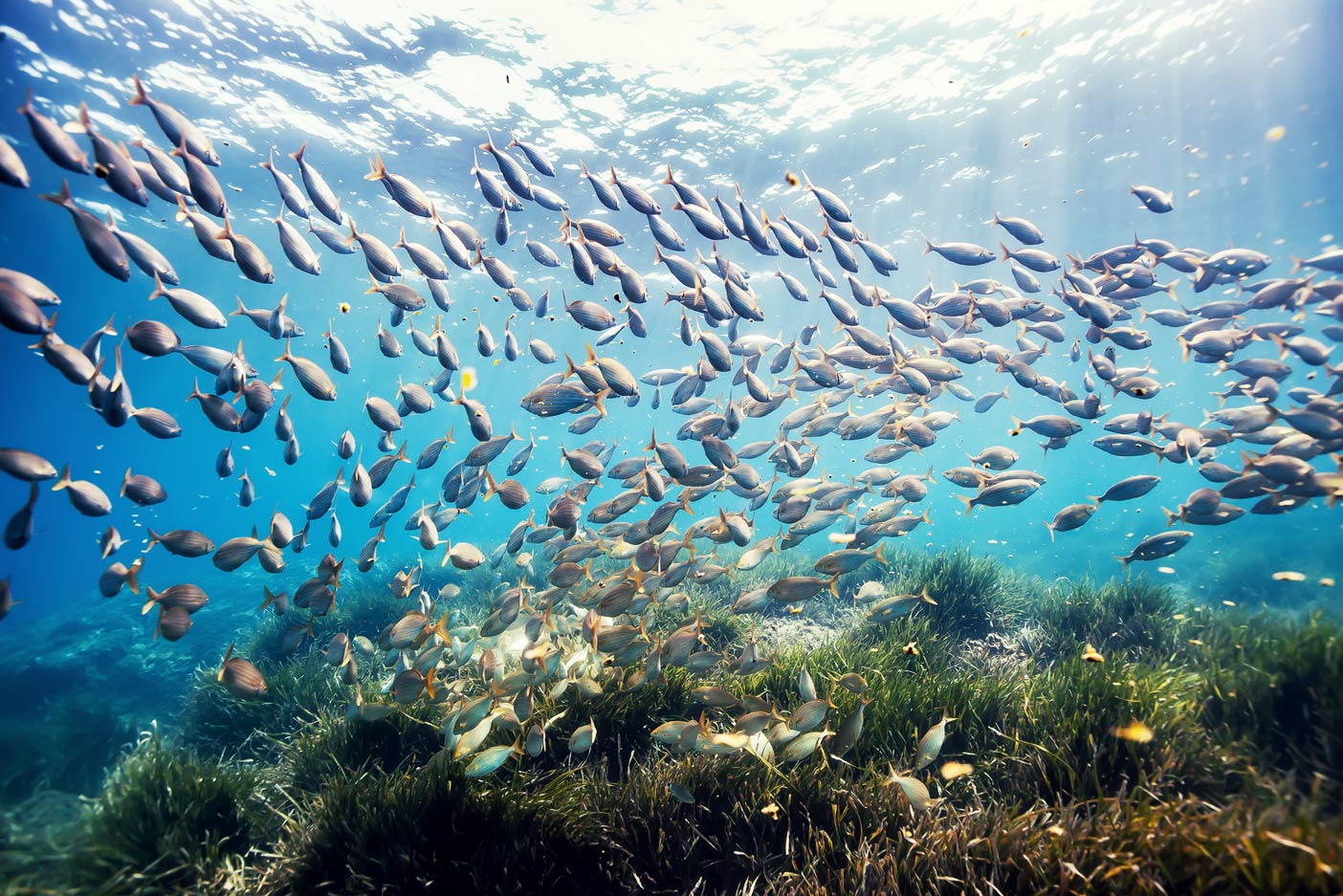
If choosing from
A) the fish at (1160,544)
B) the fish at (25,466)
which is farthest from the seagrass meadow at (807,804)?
the fish at (25,466)

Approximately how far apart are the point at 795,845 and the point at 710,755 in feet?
2.94

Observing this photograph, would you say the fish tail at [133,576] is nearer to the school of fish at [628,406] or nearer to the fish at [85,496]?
the school of fish at [628,406]

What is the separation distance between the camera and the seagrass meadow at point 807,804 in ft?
9.92

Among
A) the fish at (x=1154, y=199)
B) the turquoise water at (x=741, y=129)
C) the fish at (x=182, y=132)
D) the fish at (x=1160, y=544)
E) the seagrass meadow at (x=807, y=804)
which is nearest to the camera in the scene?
the seagrass meadow at (x=807, y=804)

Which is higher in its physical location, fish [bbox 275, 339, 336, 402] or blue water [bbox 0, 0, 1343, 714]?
blue water [bbox 0, 0, 1343, 714]

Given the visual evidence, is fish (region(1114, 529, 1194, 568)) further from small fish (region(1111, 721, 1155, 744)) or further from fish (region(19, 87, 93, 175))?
fish (region(19, 87, 93, 175))

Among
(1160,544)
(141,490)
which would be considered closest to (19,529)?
(141,490)

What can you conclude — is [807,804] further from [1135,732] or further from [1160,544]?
[1160,544]

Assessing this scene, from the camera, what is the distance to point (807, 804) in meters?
4.00

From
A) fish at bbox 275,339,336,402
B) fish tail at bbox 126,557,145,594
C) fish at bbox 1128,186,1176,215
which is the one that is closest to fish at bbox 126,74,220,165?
fish at bbox 275,339,336,402

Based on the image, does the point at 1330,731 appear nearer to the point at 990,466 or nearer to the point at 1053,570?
the point at 990,466

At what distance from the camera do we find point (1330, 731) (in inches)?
148

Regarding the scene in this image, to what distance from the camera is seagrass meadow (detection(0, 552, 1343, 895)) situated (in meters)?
3.02

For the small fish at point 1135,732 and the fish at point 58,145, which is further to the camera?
the fish at point 58,145
